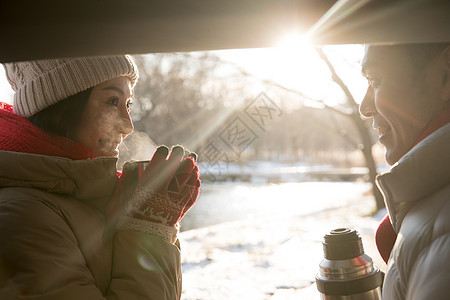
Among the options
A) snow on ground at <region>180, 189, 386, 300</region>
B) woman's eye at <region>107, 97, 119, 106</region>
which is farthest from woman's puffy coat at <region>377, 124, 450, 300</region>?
woman's eye at <region>107, 97, 119, 106</region>

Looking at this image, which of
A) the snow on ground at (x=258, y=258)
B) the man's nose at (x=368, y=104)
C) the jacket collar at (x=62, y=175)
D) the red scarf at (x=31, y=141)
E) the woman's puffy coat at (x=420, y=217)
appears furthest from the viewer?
the snow on ground at (x=258, y=258)

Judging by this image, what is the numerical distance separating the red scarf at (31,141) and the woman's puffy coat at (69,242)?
128mm

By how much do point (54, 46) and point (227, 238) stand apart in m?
4.70

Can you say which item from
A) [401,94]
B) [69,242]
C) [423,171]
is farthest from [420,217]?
[69,242]

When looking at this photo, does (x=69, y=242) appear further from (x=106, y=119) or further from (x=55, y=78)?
(x=55, y=78)

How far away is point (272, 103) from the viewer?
6.14m

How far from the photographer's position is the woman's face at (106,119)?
1.49m

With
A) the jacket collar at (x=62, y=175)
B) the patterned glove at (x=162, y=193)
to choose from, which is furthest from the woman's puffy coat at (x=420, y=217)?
the jacket collar at (x=62, y=175)

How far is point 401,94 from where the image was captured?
1.29 metres

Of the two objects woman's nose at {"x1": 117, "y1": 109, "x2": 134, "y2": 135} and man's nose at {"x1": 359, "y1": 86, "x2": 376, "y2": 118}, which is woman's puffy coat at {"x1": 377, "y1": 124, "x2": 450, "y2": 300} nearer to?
man's nose at {"x1": 359, "y1": 86, "x2": 376, "y2": 118}

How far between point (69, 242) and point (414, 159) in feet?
3.38

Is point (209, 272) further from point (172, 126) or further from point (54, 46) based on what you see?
point (172, 126)

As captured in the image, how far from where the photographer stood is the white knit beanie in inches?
57.3

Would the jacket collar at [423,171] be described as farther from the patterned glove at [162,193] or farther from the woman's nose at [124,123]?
the woman's nose at [124,123]
